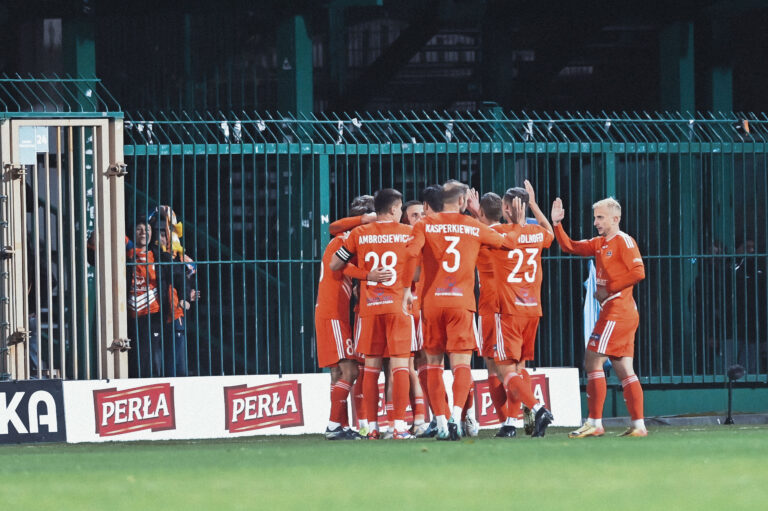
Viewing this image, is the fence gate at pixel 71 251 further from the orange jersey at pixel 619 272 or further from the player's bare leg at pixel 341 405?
the orange jersey at pixel 619 272

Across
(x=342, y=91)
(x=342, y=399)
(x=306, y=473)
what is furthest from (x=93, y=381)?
(x=342, y=91)

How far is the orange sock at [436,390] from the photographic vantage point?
1136cm

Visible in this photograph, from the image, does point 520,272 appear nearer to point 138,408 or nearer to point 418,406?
point 418,406

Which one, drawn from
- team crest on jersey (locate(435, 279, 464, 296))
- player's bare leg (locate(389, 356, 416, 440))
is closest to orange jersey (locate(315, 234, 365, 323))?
player's bare leg (locate(389, 356, 416, 440))

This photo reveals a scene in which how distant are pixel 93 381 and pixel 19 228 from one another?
1.44 metres

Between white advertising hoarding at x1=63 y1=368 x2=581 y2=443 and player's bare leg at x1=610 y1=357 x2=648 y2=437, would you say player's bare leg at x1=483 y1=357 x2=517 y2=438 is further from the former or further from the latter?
white advertising hoarding at x1=63 y1=368 x2=581 y2=443

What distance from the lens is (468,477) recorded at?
319 inches

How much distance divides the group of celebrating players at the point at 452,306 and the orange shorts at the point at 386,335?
0.4 inches

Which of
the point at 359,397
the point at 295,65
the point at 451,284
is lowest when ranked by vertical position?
the point at 359,397

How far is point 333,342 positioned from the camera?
1224 centimetres

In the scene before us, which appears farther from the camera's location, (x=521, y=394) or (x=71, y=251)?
(x=71, y=251)

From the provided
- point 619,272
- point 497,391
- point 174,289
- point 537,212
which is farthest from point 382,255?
point 174,289

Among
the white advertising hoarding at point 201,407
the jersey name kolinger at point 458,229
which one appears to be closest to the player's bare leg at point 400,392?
the jersey name kolinger at point 458,229

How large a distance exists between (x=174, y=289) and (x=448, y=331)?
3.48 metres
